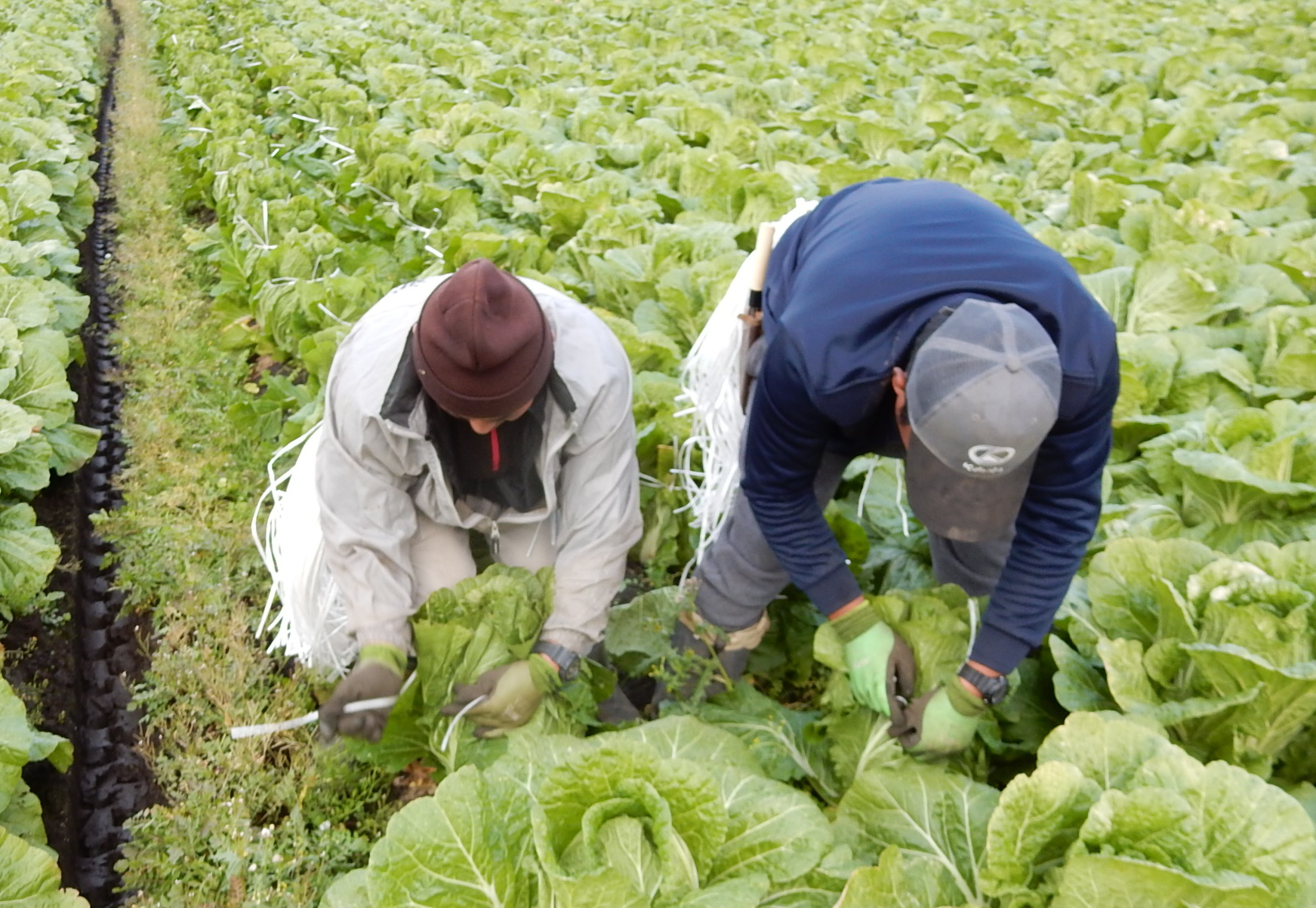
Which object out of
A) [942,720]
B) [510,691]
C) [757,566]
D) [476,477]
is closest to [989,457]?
[942,720]

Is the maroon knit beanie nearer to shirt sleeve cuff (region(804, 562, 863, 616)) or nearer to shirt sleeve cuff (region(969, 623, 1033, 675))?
shirt sleeve cuff (region(804, 562, 863, 616))

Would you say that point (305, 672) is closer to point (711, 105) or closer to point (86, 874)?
point (86, 874)

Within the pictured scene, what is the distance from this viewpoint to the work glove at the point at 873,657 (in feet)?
7.25

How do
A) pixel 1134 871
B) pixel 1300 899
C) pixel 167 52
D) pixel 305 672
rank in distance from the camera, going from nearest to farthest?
pixel 1134 871 → pixel 1300 899 → pixel 305 672 → pixel 167 52

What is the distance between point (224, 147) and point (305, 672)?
4.90 meters

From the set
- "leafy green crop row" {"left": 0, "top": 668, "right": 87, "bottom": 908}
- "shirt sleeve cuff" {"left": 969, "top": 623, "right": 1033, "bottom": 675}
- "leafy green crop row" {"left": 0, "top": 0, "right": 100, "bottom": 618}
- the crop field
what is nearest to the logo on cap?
the crop field

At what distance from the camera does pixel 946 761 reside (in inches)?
89.2

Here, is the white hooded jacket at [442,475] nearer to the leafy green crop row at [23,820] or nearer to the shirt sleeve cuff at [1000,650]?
the leafy green crop row at [23,820]

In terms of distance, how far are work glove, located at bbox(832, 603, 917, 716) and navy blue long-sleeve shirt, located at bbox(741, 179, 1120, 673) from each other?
0.18 ft

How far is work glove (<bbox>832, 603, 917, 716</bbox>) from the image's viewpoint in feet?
7.25

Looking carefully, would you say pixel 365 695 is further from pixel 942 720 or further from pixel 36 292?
pixel 36 292

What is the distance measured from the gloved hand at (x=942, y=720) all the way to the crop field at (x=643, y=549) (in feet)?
0.20

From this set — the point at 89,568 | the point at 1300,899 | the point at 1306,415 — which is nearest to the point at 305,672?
the point at 89,568

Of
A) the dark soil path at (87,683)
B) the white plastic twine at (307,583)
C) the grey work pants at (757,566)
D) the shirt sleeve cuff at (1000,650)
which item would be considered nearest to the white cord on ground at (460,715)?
the white plastic twine at (307,583)
